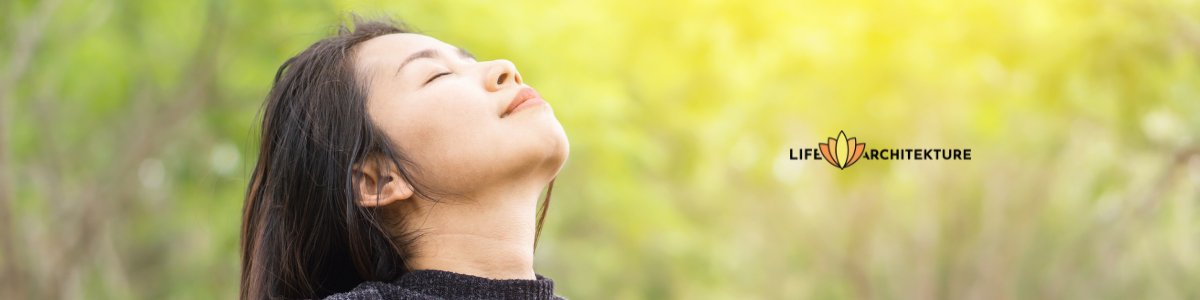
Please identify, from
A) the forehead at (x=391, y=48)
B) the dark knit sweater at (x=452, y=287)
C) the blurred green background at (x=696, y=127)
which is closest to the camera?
the dark knit sweater at (x=452, y=287)

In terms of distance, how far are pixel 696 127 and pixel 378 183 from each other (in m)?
6.23

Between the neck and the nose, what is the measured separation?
163 mm

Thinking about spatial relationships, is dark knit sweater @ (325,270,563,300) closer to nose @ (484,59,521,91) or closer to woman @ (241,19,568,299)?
woman @ (241,19,568,299)

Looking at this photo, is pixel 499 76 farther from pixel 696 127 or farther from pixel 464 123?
pixel 696 127

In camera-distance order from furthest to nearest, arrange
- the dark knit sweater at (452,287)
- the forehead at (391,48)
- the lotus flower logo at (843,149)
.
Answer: the lotus flower logo at (843,149) → the forehead at (391,48) → the dark knit sweater at (452,287)

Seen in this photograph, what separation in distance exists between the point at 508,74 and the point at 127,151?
5.35m

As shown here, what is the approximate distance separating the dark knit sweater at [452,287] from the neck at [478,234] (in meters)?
0.02

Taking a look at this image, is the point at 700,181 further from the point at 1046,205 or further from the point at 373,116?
the point at 373,116

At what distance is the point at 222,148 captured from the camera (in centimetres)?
671

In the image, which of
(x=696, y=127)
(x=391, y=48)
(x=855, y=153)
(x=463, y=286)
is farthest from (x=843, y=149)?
(x=463, y=286)

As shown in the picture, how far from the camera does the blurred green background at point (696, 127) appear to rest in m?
6.05

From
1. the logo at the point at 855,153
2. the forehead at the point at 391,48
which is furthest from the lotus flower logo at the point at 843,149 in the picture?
the forehead at the point at 391,48

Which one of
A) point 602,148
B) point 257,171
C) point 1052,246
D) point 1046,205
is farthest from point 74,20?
point 1052,246

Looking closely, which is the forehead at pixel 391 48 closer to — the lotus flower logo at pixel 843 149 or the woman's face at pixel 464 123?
the woman's face at pixel 464 123
